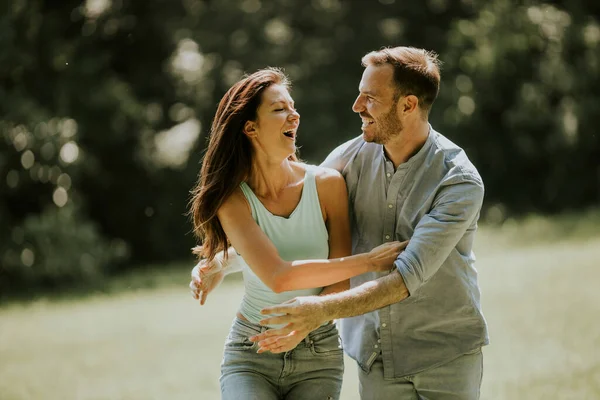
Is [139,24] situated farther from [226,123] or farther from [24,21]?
[226,123]

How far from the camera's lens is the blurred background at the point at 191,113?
1705 centimetres

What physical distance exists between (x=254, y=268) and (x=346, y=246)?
17.7 inches

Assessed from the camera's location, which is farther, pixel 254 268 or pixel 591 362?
pixel 591 362

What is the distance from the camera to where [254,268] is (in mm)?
3574

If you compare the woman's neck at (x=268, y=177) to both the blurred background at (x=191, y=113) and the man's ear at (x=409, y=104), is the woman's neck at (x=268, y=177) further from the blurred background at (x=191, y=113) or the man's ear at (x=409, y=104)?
the blurred background at (x=191, y=113)

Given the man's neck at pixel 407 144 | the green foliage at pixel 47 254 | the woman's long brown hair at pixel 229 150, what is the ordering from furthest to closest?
the green foliage at pixel 47 254 < the man's neck at pixel 407 144 < the woman's long brown hair at pixel 229 150

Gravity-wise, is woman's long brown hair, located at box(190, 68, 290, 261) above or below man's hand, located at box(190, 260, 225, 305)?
above

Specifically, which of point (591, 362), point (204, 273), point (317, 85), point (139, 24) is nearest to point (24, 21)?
point (139, 24)

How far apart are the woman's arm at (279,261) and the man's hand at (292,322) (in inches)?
6.5

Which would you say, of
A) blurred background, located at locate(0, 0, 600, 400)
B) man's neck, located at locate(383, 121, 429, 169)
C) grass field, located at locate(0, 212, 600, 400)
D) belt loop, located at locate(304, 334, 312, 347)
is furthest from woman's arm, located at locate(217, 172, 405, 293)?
blurred background, located at locate(0, 0, 600, 400)

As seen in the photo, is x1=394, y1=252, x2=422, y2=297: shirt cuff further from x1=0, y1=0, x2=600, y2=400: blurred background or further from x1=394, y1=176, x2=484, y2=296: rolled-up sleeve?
x1=0, y1=0, x2=600, y2=400: blurred background

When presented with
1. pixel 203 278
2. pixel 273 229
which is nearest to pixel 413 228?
pixel 273 229

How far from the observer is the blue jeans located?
3506mm

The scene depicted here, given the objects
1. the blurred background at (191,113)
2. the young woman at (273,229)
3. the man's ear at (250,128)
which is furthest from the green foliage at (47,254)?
the man's ear at (250,128)
